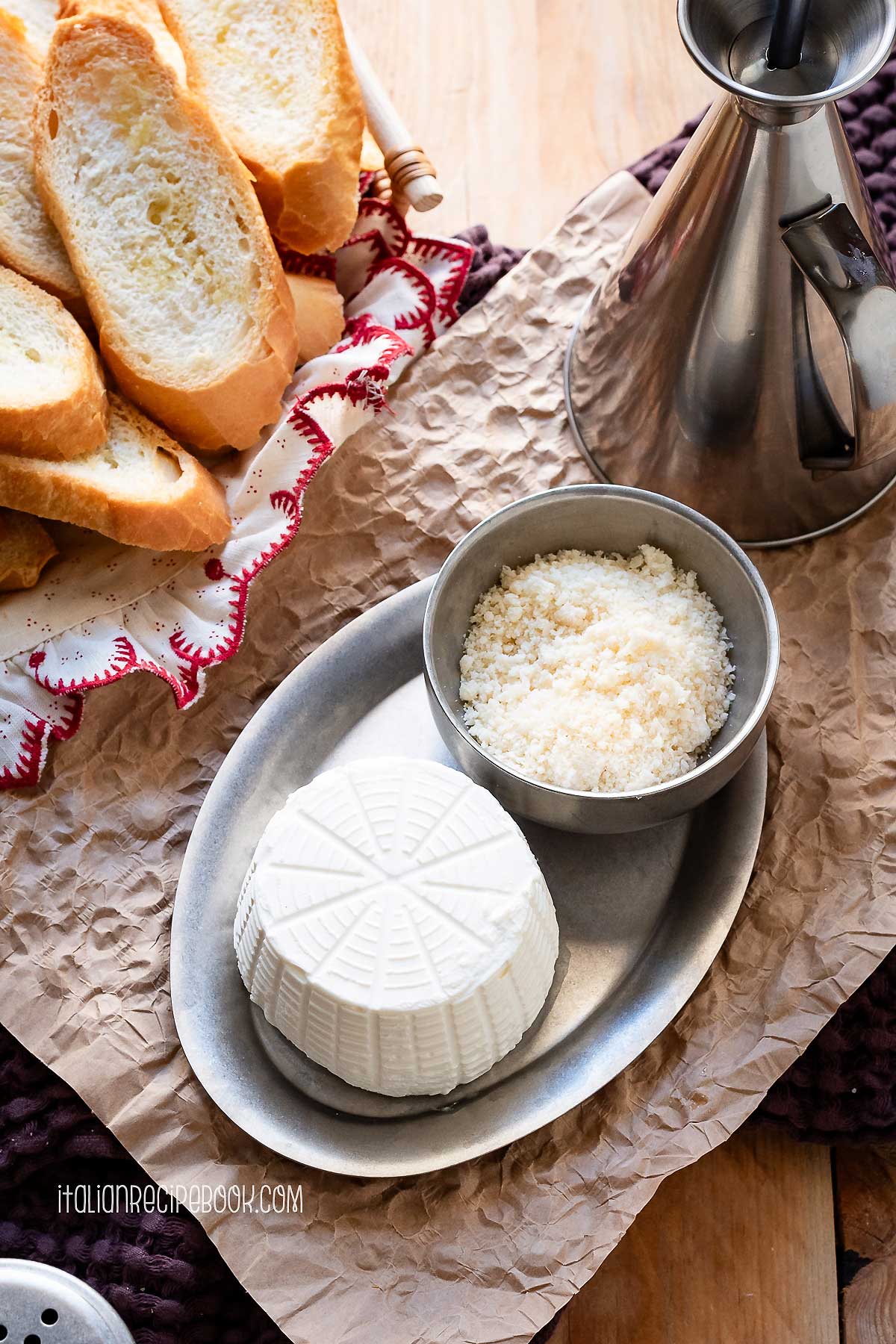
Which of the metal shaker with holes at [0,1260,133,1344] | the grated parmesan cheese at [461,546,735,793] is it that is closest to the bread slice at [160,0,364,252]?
the grated parmesan cheese at [461,546,735,793]

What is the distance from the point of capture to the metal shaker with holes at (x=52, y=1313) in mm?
792

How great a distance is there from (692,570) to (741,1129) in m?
0.41

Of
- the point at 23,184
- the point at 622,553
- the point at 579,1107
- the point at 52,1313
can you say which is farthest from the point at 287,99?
the point at 52,1313

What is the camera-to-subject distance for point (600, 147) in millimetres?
1202

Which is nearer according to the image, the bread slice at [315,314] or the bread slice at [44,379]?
the bread slice at [44,379]

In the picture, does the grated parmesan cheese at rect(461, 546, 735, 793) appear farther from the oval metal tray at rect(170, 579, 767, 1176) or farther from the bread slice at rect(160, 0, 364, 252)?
the bread slice at rect(160, 0, 364, 252)

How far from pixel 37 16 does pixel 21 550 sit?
489 mm

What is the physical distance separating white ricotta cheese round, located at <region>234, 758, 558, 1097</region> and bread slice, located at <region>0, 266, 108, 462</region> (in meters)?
0.32

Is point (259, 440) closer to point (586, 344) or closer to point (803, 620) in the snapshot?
point (586, 344)

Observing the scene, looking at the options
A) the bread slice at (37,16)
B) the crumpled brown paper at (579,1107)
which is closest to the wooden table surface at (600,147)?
the crumpled brown paper at (579,1107)

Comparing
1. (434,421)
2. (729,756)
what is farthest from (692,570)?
(434,421)

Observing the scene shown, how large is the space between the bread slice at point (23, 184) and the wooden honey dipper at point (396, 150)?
0.86 feet

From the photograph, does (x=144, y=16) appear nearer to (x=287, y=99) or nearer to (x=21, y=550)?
(x=287, y=99)

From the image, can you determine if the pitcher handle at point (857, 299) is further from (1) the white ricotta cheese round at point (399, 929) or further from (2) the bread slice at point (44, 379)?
(2) the bread slice at point (44, 379)
